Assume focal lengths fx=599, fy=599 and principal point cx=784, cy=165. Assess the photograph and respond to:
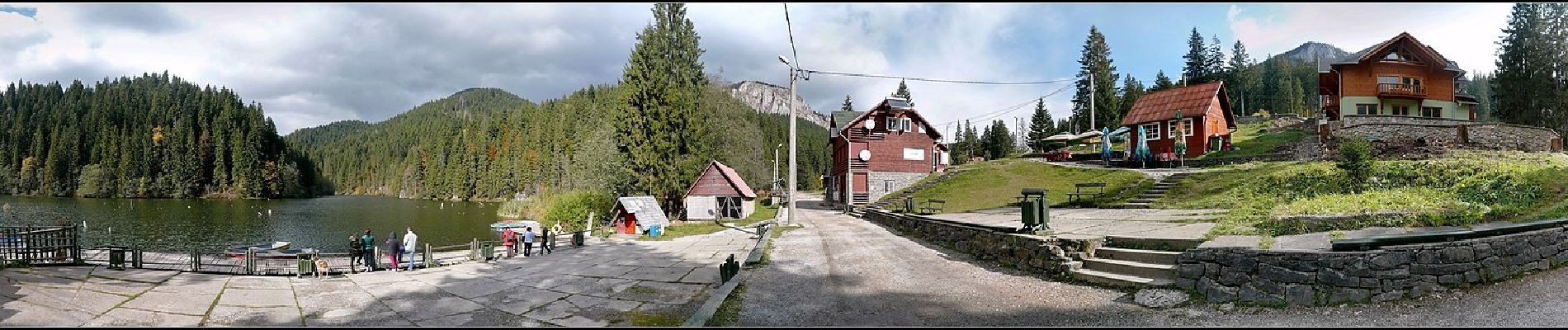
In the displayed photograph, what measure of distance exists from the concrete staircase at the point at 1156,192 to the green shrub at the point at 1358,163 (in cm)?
503

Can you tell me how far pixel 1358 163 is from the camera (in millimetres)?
16562

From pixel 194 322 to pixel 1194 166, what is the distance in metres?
36.1

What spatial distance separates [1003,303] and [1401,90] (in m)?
45.9

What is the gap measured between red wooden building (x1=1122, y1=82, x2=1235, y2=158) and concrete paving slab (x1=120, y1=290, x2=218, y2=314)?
39.7 metres

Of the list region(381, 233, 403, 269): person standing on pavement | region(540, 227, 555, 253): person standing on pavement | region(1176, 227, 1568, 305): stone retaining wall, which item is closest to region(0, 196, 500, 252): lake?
region(540, 227, 555, 253): person standing on pavement

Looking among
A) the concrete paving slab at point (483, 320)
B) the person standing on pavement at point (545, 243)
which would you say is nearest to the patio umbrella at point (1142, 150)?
the person standing on pavement at point (545, 243)

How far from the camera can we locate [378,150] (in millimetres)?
194250

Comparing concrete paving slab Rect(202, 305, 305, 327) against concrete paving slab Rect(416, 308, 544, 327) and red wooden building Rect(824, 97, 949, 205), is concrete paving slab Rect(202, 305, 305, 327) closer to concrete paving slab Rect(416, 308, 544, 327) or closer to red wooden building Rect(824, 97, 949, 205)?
concrete paving slab Rect(416, 308, 544, 327)

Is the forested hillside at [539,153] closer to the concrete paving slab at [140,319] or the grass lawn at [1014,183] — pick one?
the grass lawn at [1014,183]

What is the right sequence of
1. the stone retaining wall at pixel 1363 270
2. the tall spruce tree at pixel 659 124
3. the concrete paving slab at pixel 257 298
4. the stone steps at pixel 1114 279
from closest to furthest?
the stone retaining wall at pixel 1363 270, the stone steps at pixel 1114 279, the concrete paving slab at pixel 257 298, the tall spruce tree at pixel 659 124

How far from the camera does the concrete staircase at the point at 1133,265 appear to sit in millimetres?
8758

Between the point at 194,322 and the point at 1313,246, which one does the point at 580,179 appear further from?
the point at 1313,246

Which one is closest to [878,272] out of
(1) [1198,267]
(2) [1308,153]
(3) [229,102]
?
(1) [1198,267]

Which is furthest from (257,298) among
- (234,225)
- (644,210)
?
(234,225)
